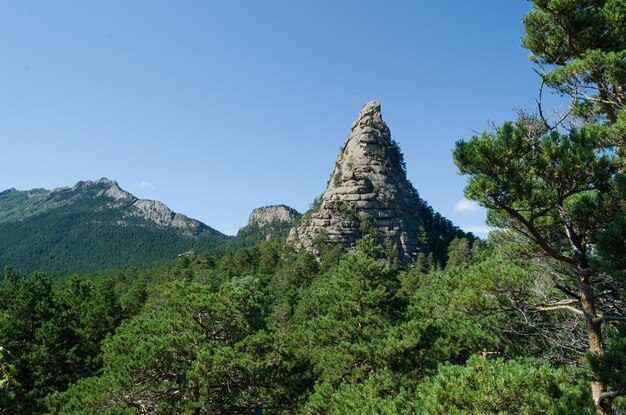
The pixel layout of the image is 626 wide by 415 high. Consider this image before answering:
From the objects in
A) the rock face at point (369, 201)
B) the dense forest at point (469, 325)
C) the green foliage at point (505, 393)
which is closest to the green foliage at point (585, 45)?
the dense forest at point (469, 325)

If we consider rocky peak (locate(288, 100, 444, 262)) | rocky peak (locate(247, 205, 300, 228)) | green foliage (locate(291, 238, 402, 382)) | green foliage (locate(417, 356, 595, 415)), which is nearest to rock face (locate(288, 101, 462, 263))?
rocky peak (locate(288, 100, 444, 262))

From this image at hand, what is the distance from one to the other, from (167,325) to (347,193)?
7454cm

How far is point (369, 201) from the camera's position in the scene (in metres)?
85.2

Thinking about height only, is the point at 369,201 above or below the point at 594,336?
above

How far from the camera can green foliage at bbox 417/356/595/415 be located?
5828 mm

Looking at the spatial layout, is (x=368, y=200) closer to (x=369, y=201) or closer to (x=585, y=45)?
(x=369, y=201)

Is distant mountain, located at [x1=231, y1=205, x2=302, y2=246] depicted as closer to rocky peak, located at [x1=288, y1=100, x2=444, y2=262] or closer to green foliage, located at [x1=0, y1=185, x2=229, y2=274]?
green foliage, located at [x1=0, y1=185, x2=229, y2=274]

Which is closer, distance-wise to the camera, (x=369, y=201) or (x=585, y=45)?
(x=585, y=45)

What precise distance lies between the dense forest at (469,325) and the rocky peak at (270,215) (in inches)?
5702

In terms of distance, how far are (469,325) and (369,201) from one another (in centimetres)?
7401

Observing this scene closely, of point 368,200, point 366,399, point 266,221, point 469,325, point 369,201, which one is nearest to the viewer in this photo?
point 366,399

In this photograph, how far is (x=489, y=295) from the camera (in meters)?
7.83

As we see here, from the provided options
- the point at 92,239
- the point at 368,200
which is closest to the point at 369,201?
the point at 368,200

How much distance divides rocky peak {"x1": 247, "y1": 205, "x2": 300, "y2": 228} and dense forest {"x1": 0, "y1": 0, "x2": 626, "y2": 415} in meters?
145
